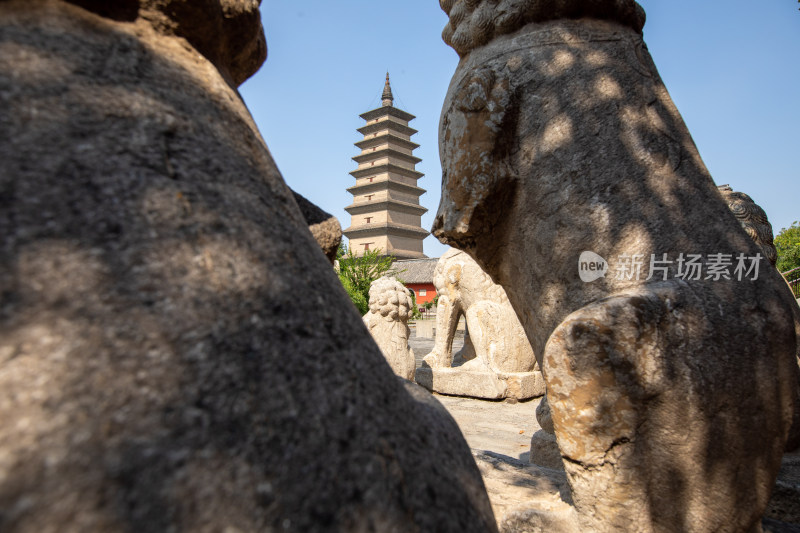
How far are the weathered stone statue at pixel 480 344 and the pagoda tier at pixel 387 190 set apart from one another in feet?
61.1

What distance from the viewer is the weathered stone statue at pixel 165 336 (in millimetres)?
374

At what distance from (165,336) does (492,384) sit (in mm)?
4855

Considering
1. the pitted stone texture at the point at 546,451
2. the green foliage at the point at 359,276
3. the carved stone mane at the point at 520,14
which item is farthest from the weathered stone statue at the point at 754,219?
the green foliage at the point at 359,276

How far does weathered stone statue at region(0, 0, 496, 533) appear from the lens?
1.23ft

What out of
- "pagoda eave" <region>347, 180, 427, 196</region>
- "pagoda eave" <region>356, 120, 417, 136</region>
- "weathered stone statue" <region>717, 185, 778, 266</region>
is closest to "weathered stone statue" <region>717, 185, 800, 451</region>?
"weathered stone statue" <region>717, 185, 778, 266</region>

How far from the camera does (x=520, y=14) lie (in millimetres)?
1680

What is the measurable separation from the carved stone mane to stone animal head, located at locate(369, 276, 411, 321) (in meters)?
3.39

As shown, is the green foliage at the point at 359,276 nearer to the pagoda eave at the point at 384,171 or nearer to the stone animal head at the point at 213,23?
the pagoda eave at the point at 384,171

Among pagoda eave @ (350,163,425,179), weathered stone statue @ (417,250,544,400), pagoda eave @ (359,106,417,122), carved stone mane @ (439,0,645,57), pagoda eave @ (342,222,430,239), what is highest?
pagoda eave @ (359,106,417,122)

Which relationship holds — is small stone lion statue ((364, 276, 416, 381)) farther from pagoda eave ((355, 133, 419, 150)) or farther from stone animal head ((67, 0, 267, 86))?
pagoda eave ((355, 133, 419, 150))

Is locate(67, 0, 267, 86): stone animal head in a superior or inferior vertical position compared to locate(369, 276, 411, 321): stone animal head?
superior

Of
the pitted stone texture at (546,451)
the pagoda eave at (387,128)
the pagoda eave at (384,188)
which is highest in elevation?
the pagoda eave at (387,128)

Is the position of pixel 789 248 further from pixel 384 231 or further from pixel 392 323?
pixel 392 323

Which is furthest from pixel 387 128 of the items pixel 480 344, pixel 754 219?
pixel 754 219
